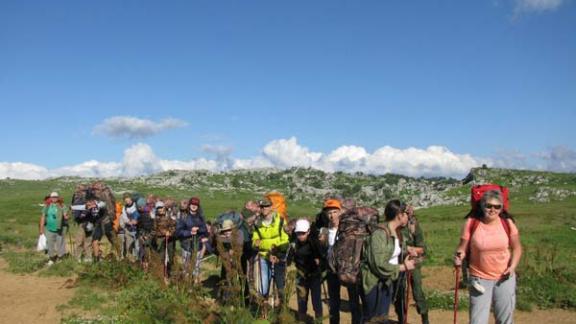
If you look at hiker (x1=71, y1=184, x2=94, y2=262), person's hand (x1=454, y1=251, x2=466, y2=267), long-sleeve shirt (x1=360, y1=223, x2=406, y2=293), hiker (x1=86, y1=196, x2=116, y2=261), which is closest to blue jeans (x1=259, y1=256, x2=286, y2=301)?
long-sleeve shirt (x1=360, y1=223, x2=406, y2=293)

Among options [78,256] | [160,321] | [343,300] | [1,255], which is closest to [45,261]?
[78,256]

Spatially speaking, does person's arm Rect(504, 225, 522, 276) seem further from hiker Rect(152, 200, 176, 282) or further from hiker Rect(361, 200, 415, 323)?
hiker Rect(152, 200, 176, 282)

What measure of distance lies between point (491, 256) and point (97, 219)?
11105mm

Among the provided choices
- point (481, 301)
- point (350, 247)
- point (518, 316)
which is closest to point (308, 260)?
point (350, 247)

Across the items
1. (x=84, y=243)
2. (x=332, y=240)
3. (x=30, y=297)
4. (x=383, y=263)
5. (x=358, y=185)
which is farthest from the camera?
(x=358, y=185)

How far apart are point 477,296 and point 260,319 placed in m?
2.55

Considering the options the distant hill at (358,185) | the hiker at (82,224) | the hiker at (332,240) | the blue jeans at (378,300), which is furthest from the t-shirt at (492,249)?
the distant hill at (358,185)

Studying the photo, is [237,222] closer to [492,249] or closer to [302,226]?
[302,226]

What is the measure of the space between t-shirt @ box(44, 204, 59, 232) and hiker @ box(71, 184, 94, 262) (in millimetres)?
769

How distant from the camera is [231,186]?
342 feet

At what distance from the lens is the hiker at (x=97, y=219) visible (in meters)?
13.6

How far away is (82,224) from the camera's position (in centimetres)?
1418

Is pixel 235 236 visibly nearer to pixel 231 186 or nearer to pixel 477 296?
pixel 477 296

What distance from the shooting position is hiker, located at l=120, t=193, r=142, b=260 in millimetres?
13430
